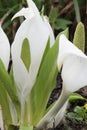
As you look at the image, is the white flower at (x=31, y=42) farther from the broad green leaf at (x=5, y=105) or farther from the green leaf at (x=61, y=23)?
the green leaf at (x=61, y=23)

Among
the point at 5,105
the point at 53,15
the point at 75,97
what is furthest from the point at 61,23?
the point at 5,105

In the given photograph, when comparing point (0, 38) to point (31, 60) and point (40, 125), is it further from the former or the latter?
point (40, 125)

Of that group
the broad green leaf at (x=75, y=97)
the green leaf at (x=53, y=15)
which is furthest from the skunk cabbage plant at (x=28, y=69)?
the green leaf at (x=53, y=15)

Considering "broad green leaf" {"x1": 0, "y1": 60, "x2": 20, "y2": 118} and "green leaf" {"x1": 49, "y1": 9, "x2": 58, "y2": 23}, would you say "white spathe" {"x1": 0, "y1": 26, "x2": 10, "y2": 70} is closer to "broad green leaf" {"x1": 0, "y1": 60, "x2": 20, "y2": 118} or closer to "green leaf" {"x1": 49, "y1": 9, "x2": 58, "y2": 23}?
"broad green leaf" {"x1": 0, "y1": 60, "x2": 20, "y2": 118}

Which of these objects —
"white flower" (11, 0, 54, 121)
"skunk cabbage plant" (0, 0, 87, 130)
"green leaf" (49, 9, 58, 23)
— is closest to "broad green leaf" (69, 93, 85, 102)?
"skunk cabbage plant" (0, 0, 87, 130)

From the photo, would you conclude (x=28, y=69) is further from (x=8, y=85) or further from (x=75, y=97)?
(x=75, y=97)
